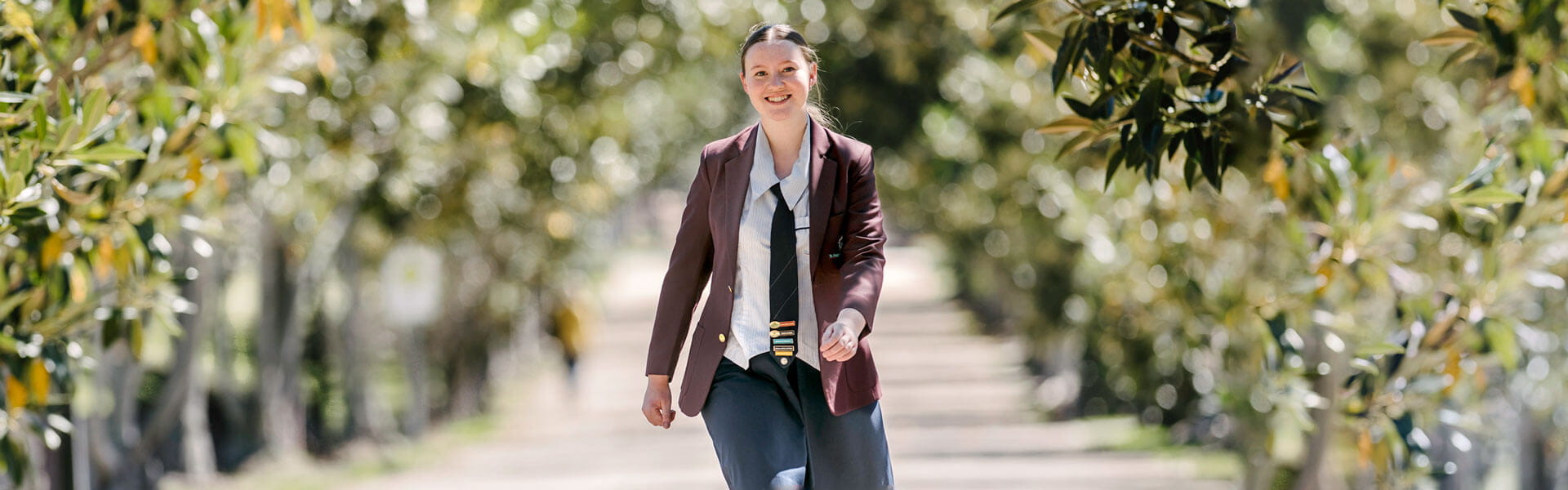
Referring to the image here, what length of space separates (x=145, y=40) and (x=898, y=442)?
444 inches

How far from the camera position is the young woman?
387 centimetres

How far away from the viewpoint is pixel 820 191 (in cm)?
388

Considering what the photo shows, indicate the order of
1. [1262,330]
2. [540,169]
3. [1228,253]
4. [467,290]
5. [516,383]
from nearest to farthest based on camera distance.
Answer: [1262,330]
[1228,253]
[540,169]
[467,290]
[516,383]

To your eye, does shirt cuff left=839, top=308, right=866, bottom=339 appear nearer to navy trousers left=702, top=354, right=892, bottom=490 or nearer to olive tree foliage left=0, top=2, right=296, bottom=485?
navy trousers left=702, top=354, right=892, bottom=490

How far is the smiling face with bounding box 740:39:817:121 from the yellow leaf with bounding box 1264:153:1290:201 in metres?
2.59

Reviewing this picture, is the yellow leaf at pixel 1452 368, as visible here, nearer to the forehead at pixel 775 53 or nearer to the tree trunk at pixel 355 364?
the forehead at pixel 775 53

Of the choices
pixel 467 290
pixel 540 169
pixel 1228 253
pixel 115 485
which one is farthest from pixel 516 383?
pixel 1228 253

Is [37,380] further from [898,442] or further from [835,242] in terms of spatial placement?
[898,442]

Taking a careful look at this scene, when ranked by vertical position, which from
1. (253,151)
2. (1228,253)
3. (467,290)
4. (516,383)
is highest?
(253,151)

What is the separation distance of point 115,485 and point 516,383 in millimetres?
14660

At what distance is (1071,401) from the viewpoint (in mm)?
19375

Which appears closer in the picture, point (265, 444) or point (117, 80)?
point (117, 80)

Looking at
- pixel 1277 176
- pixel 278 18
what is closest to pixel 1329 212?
pixel 1277 176

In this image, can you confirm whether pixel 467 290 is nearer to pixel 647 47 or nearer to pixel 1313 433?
pixel 647 47
